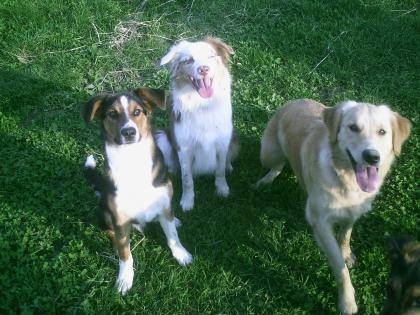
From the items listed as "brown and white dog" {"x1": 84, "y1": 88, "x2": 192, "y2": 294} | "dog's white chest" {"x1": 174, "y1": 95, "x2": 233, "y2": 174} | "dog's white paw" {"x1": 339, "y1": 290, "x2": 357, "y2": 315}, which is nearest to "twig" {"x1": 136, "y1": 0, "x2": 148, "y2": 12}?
"dog's white chest" {"x1": 174, "y1": 95, "x2": 233, "y2": 174}

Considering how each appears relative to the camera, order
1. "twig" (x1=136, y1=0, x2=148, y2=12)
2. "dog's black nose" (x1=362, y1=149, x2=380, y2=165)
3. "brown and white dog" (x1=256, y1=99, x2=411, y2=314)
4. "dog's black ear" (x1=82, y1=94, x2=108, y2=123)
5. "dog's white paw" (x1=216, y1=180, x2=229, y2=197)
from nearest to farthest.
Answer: "dog's black nose" (x1=362, y1=149, x2=380, y2=165) → "brown and white dog" (x1=256, y1=99, x2=411, y2=314) → "dog's black ear" (x1=82, y1=94, x2=108, y2=123) → "dog's white paw" (x1=216, y1=180, x2=229, y2=197) → "twig" (x1=136, y1=0, x2=148, y2=12)

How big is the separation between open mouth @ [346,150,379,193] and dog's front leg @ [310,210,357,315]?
448 millimetres

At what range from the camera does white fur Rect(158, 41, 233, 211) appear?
12.3ft

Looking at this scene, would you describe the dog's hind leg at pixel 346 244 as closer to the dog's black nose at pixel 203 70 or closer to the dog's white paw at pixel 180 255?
the dog's white paw at pixel 180 255

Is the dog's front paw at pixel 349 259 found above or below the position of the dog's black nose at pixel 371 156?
below

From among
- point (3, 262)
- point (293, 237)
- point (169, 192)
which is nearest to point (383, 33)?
point (293, 237)

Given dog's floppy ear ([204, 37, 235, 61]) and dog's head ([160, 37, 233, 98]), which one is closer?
dog's head ([160, 37, 233, 98])

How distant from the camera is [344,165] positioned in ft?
9.79

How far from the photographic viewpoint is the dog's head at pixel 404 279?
2451 millimetres

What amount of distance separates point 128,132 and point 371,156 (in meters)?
1.68

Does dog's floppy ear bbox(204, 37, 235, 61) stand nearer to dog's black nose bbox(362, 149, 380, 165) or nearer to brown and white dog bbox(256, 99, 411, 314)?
brown and white dog bbox(256, 99, 411, 314)

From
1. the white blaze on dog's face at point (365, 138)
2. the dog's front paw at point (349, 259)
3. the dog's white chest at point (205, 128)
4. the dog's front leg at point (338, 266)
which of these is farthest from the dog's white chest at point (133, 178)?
the dog's front paw at point (349, 259)

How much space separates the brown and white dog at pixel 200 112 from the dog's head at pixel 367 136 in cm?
124

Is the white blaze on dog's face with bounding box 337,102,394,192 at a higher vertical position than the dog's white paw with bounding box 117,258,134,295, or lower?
higher
